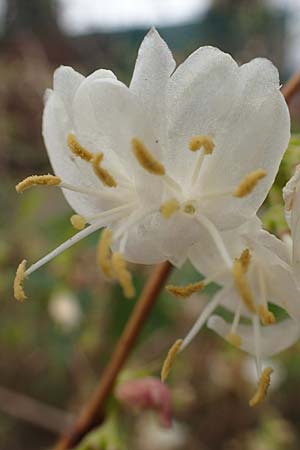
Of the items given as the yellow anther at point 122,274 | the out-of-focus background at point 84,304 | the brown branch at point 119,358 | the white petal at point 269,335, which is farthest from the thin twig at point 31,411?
the yellow anther at point 122,274

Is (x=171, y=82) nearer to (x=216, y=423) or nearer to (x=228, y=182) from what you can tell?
(x=228, y=182)

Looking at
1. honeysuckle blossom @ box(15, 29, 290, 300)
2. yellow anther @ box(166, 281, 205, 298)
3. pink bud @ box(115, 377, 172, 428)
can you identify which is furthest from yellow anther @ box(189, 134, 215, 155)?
pink bud @ box(115, 377, 172, 428)

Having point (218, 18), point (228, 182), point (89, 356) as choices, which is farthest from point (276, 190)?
point (218, 18)

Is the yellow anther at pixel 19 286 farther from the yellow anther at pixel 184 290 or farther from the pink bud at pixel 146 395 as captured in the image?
the pink bud at pixel 146 395

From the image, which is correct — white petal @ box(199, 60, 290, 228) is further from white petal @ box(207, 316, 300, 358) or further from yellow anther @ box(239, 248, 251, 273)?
white petal @ box(207, 316, 300, 358)

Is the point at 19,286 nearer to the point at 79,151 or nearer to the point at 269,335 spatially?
the point at 79,151
